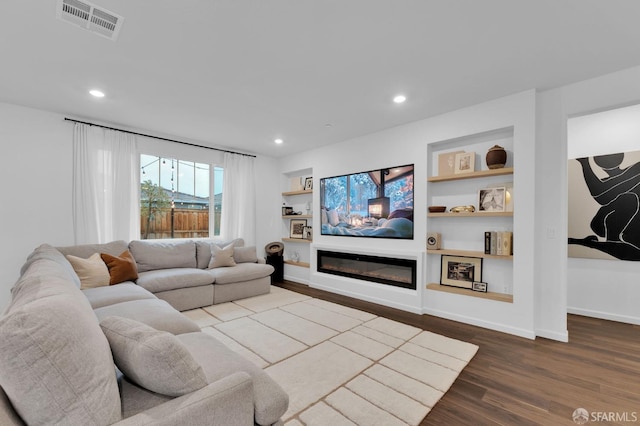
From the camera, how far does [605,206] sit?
362 centimetres

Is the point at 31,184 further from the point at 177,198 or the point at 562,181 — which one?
the point at 562,181

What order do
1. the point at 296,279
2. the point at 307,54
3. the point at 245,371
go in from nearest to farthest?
the point at 245,371, the point at 307,54, the point at 296,279

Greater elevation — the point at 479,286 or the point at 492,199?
the point at 492,199

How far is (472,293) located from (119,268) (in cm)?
425

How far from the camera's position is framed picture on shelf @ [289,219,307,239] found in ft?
19.5

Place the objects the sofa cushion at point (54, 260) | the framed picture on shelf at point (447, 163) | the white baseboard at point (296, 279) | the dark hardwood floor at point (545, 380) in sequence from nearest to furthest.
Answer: the dark hardwood floor at point (545, 380) → the sofa cushion at point (54, 260) → the framed picture on shelf at point (447, 163) → the white baseboard at point (296, 279)

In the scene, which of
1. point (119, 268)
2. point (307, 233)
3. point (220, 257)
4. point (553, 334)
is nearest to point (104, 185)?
point (119, 268)

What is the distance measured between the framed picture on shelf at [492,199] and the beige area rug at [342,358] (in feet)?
5.19

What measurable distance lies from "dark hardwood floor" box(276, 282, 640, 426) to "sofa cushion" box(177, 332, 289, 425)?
1071mm

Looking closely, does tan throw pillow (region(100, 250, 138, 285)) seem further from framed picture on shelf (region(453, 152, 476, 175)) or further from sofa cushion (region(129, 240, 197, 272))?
framed picture on shelf (region(453, 152, 476, 175))

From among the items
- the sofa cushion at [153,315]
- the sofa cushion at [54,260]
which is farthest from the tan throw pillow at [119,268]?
the sofa cushion at [153,315]

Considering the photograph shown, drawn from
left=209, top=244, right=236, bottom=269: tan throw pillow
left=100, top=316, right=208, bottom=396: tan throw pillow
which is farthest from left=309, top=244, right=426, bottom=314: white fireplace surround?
left=100, top=316, right=208, bottom=396: tan throw pillow

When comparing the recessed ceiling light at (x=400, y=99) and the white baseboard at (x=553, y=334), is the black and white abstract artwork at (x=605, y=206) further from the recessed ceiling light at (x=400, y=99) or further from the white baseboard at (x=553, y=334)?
the recessed ceiling light at (x=400, y=99)

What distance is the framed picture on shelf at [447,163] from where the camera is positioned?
3.72 metres
